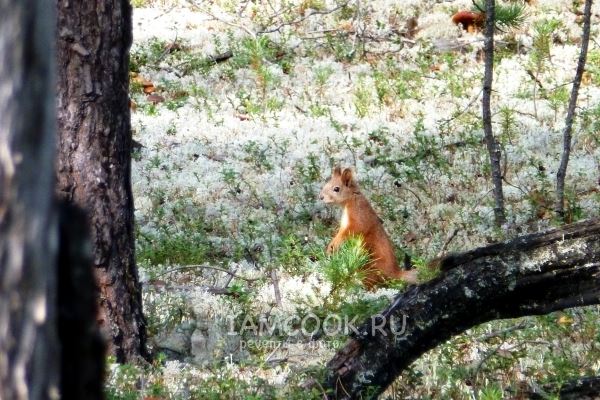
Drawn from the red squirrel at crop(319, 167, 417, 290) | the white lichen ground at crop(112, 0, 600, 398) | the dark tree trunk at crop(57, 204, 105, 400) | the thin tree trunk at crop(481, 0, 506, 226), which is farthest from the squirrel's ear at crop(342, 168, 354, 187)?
the dark tree trunk at crop(57, 204, 105, 400)

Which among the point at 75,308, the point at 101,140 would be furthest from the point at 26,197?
the point at 101,140

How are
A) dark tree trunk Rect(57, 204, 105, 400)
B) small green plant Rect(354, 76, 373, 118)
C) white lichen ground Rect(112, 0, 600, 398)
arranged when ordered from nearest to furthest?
1. dark tree trunk Rect(57, 204, 105, 400)
2. white lichen ground Rect(112, 0, 600, 398)
3. small green plant Rect(354, 76, 373, 118)

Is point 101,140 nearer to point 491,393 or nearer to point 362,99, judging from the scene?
point 491,393

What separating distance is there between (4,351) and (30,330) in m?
0.06

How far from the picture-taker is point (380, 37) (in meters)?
16.8

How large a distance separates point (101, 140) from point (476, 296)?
2.45 m

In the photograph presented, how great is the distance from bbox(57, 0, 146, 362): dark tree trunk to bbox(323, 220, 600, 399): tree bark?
5.29 feet

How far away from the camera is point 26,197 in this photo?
6.76 feet

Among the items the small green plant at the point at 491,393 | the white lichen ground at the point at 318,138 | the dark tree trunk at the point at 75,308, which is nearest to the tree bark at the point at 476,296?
the small green plant at the point at 491,393

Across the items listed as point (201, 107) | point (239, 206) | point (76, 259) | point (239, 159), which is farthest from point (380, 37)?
point (76, 259)

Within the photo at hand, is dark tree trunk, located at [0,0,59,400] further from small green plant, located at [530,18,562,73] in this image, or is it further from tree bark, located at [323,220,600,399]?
small green plant, located at [530,18,562,73]

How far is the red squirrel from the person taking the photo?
923 cm

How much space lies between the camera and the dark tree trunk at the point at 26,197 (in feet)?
6.72

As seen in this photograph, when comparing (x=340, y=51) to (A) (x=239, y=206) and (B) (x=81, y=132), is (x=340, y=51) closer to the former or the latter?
(A) (x=239, y=206)
